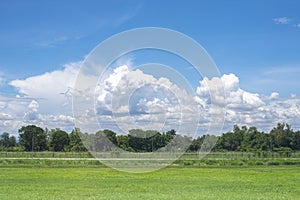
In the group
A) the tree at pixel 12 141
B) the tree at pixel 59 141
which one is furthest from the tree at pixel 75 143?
the tree at pixel 12 141

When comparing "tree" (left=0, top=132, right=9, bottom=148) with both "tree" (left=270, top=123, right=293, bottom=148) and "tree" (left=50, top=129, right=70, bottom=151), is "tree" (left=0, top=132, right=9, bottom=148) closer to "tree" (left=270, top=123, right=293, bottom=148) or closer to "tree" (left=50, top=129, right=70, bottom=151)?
"tree" (left=50, top=129, right=70, bottom=151)

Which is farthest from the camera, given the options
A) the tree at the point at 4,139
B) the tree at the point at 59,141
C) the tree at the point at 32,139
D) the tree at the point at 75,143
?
the tree at the point at 4,139

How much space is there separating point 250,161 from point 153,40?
115 ft

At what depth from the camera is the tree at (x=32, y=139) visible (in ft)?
281

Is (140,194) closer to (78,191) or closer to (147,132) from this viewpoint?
(78,191)

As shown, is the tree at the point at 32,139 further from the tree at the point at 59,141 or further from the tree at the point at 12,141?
the tree at the point at 12,141

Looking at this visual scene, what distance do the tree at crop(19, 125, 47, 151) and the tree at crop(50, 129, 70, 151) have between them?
260 centimetres

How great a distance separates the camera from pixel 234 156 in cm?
6128

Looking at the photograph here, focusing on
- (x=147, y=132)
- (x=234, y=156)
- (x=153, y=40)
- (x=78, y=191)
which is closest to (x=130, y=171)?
(x=147, y=132)

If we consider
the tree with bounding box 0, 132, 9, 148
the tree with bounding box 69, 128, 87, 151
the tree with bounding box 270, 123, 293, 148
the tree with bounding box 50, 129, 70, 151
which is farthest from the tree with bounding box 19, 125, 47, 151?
the tree with bounding box 270, 123, 293, 148

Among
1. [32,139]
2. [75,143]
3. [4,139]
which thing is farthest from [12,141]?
[75,143]

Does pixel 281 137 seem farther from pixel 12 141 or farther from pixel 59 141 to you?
pixel 12 141

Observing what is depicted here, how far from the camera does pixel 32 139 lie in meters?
86.0

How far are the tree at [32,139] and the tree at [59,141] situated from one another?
102 inches
